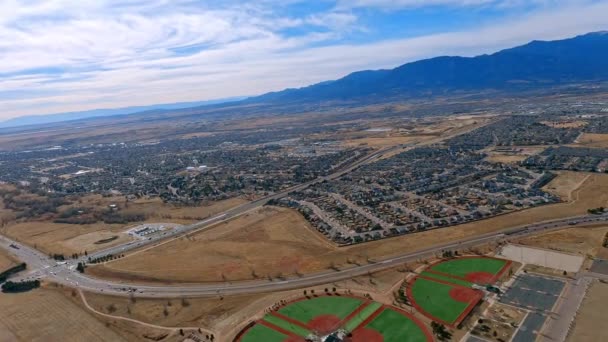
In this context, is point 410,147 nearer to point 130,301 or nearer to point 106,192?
point 106,192

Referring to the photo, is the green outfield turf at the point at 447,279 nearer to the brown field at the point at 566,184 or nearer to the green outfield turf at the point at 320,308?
the green outfield turf at the point at 320,308

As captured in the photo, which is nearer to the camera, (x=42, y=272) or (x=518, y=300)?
(x=518, y=300)

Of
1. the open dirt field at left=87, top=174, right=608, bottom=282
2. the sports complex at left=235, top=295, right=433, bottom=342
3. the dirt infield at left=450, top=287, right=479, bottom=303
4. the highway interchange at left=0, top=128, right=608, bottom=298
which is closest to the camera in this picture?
the sports complex at left=235, top=295, right=433, bottom=342

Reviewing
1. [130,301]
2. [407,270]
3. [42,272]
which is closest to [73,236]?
[42,272]

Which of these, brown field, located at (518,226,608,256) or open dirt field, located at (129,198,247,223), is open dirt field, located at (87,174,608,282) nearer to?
brown field, located at (518,226,608,256)

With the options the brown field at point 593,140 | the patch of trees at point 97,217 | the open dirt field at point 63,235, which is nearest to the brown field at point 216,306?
the open dirt field at point 63,235

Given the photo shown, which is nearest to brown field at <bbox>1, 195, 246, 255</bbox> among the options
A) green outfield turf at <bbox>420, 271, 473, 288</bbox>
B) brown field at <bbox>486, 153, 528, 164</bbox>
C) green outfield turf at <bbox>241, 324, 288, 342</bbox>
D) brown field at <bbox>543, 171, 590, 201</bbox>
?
green outfield turf at <bbox>241, 324, 288, 342</bbox>

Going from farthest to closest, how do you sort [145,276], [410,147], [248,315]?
[410,147], [145,276], [248,315]

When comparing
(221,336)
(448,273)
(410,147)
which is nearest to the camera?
(221,336)
